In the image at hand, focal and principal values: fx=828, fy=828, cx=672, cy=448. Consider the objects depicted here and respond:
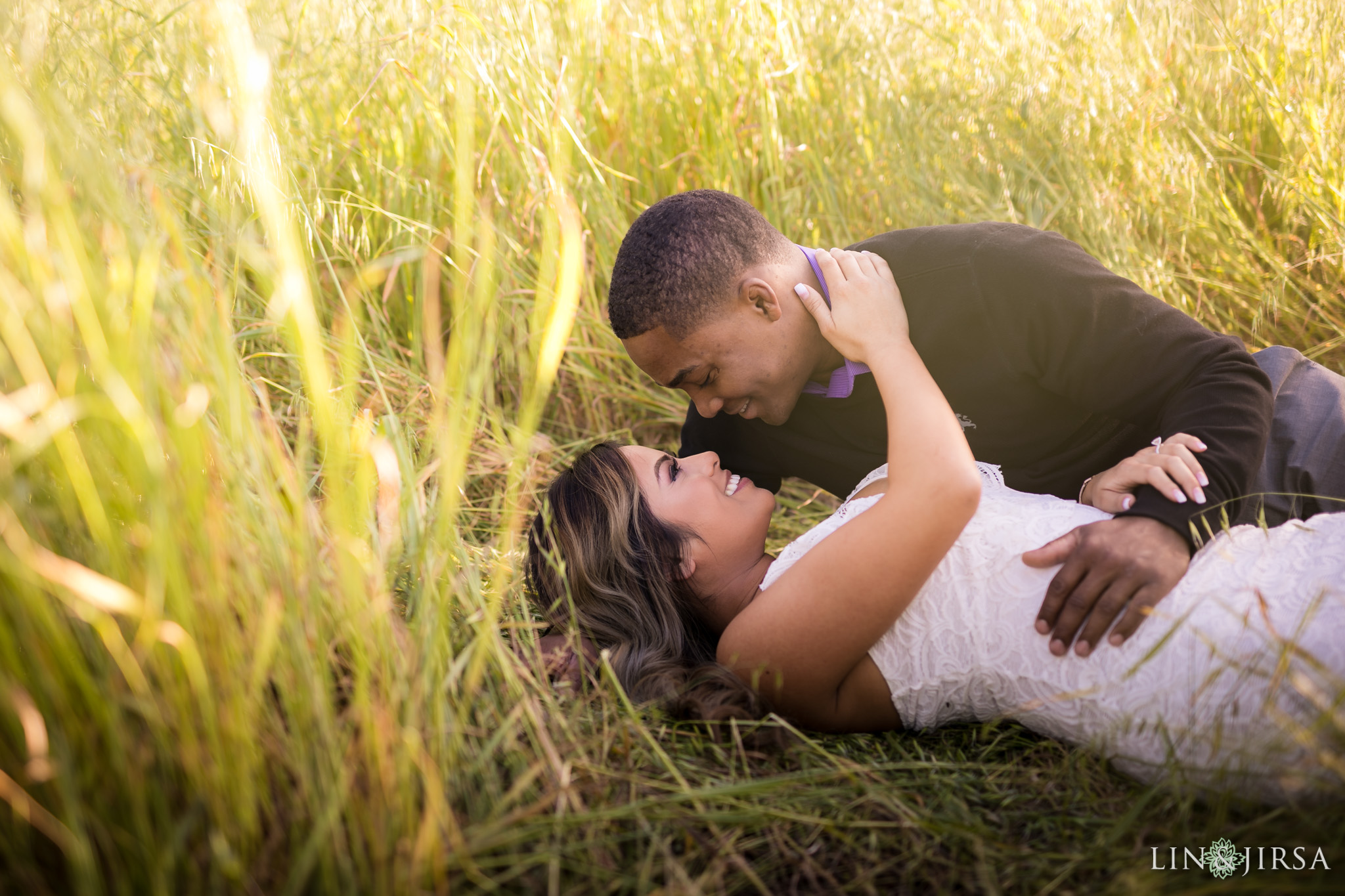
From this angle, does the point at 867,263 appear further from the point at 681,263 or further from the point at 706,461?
the point at 706,461

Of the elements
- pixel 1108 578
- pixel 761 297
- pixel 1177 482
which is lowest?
pixel 1108 578

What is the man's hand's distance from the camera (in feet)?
4.84

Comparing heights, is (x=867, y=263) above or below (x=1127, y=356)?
above

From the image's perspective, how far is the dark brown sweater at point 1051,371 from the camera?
66.5 inches

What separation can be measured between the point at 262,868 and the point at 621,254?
1444 mm

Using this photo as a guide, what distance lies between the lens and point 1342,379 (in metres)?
2.09

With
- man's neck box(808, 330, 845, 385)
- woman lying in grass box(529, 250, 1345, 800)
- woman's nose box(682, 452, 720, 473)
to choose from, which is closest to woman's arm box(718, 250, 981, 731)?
woman lying in grass box(529, 250, 1345, 800)

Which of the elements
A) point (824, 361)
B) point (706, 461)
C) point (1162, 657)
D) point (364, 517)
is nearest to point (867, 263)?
point (824, 361)

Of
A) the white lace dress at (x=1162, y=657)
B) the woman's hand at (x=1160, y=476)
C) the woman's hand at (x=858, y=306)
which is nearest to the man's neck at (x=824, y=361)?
the woman's hand at (x=858, y=306)

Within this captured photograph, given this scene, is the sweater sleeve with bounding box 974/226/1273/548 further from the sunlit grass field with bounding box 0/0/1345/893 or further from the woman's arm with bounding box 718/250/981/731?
the sunlit grass field with bounding box 0/0/1345/893

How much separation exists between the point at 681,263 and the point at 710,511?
1.90ft

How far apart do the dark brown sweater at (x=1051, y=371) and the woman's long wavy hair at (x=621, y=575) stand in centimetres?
61

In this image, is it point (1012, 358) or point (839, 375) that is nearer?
point (1012, 358)

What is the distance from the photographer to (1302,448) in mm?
1921
